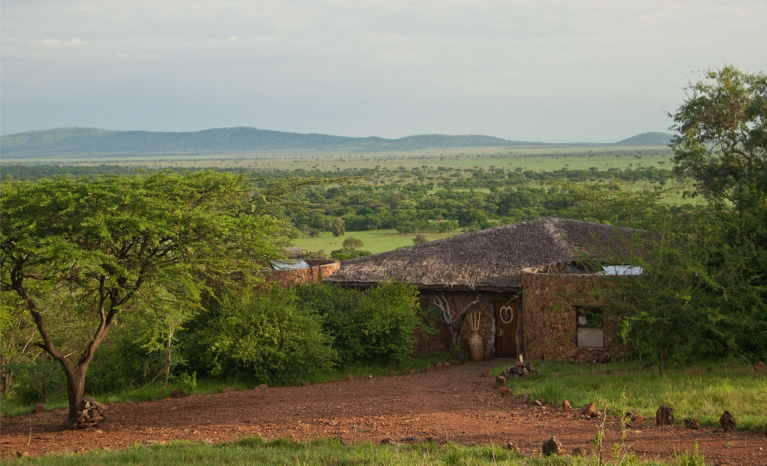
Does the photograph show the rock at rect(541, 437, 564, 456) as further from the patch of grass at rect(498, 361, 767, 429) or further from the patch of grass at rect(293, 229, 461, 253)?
the patch of grass at rect(293, 229, 461, 253)

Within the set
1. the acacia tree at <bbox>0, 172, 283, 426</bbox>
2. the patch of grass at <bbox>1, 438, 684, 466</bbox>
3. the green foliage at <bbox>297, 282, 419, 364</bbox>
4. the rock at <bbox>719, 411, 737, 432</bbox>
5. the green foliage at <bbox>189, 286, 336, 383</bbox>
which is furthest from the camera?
the green foliage at <bbox>297, 282, 419, 364</bbox>

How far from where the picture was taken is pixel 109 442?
10508 millimetres

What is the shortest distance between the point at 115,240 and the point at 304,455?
5.24 meters

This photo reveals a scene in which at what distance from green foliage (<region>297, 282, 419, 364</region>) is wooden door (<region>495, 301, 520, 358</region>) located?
2.01 m

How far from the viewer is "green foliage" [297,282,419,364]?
16094 millimetres

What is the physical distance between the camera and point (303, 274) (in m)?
17.7

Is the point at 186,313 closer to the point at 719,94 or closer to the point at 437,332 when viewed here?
the point at 437,332

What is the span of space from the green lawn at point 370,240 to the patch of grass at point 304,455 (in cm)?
2951

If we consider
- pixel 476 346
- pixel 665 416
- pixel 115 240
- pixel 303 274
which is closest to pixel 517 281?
pixel 476 346

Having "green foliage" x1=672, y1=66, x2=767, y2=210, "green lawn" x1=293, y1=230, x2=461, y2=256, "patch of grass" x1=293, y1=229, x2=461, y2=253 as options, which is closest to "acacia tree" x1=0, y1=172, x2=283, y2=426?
"green foliage" x1=672, y1=66, x2=767, y2=210

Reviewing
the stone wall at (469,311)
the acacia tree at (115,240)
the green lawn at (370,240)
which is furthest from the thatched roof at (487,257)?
the green lawn at (370,240)

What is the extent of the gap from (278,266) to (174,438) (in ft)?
28.4

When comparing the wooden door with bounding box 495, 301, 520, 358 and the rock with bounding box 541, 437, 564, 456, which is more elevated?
the rock with bounding box 541, 437, 564, 456

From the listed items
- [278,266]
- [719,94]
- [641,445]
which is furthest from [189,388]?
[719,94]
